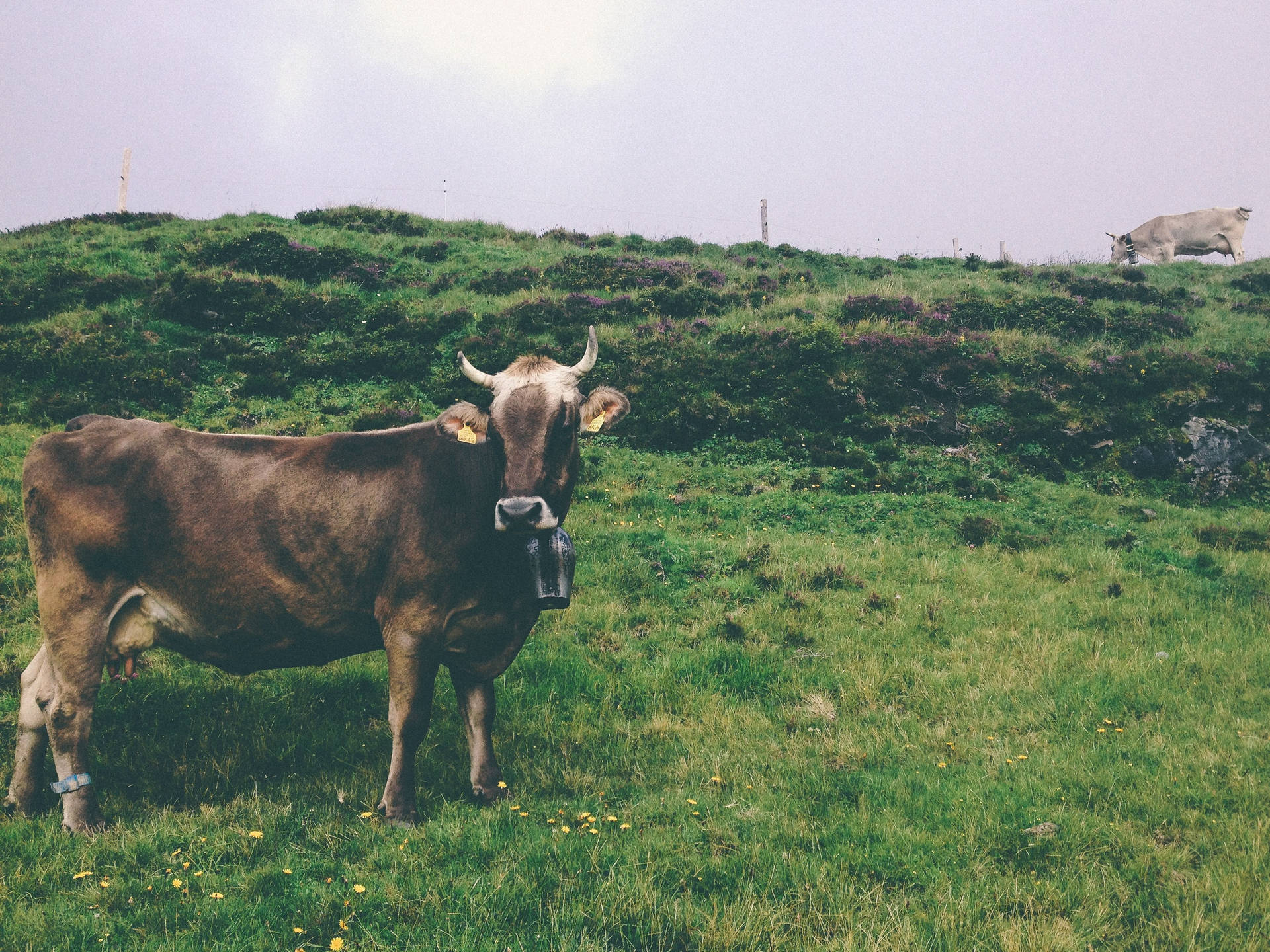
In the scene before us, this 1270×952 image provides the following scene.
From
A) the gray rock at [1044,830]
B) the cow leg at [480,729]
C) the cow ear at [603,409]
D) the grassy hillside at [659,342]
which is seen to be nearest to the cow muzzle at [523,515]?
the cow ear at [603,409]

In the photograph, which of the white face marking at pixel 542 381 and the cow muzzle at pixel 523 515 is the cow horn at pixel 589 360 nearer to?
the white face marking at pixel 542 381

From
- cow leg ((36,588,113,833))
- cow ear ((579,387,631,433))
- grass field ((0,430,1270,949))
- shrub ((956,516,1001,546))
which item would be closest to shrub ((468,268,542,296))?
grass field ((0,430,1270,949))

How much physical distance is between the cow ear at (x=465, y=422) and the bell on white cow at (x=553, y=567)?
81 centimetres

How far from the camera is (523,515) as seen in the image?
4059mm

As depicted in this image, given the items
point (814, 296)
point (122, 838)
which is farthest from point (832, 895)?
point (814, 296)

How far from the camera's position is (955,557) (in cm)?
1034

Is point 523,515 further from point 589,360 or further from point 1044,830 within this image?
point 1044,830

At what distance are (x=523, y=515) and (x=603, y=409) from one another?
124 centimetres

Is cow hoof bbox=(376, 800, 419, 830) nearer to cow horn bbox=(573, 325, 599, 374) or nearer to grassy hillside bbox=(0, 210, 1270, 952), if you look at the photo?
grassy hillside bbox=(0, 210, 1270, 952)

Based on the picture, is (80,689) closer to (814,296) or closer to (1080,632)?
(1080,632)

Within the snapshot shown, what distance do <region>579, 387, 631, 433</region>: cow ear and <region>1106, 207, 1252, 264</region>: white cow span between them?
1410 inches

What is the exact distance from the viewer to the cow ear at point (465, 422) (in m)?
4.75

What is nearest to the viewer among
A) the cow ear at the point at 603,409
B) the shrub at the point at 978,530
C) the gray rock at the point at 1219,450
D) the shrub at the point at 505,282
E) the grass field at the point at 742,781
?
the grass field at the point at 742,781

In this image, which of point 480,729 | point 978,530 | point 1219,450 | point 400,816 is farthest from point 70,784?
point 1219,450
